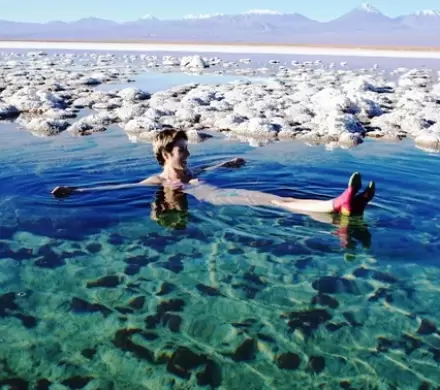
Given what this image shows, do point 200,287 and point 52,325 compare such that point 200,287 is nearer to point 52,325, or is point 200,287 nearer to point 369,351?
point 52,325

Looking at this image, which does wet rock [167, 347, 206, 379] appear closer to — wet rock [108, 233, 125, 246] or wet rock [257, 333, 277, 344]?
wet rock [257, 333, 277, 344]

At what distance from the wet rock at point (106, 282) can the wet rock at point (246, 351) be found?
1.85 meters

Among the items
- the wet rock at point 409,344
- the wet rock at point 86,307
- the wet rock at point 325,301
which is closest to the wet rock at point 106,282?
the wet rock at point 86,307

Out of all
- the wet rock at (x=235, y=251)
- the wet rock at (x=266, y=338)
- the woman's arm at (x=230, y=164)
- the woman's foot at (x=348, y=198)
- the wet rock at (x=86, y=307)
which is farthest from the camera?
the woman's arm at (x=230, y=164)

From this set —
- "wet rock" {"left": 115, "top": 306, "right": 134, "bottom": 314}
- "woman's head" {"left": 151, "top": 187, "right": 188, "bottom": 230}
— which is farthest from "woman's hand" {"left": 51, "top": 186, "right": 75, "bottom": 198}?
"wet rock" {"left": 115, "top": 306, "right": 134, "bottom": 314}

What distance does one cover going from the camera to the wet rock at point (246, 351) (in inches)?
198

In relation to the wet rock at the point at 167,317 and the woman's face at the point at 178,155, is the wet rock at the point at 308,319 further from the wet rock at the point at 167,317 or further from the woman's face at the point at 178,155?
the woman's face at the point at 178,155

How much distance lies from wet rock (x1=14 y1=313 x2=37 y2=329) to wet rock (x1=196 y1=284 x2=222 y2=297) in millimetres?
1770

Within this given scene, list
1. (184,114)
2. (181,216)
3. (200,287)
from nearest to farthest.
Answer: (200,287)
(181,216)
(184,114)

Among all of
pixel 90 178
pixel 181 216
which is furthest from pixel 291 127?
pixel 181 216

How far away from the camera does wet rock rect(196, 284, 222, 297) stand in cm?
614

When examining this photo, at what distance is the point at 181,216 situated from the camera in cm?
851

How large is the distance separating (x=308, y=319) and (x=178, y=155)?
4204mm

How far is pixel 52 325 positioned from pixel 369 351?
10.0 ft
